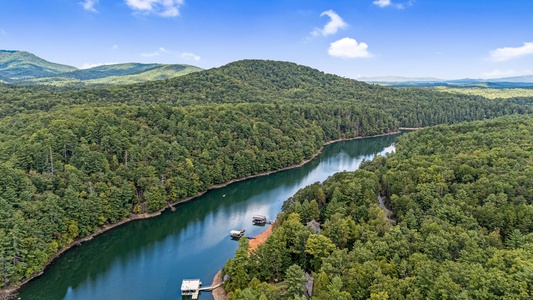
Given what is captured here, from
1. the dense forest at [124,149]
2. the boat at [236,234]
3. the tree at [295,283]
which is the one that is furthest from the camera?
the boat at [236,234]

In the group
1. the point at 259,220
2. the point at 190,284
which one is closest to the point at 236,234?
the point at 259,220

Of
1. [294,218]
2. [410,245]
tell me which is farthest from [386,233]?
[294,218]

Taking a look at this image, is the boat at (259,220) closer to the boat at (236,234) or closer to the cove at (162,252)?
the cove at (162,252)

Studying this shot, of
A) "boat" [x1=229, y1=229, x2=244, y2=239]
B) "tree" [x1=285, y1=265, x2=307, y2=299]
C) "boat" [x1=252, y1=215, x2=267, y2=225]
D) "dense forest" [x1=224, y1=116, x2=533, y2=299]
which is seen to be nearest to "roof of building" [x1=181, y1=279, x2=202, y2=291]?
"dense forest" [x1=224, y1=116, x2=533, y2=299]

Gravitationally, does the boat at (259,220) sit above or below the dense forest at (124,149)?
below

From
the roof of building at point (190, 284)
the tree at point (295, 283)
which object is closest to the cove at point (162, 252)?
the roof of building at point (190, 284)

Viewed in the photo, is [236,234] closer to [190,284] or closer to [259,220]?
[259,220]

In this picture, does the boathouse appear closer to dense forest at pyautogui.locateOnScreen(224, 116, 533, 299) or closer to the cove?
the cove

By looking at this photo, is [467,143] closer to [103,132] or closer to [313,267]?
[313,267]
